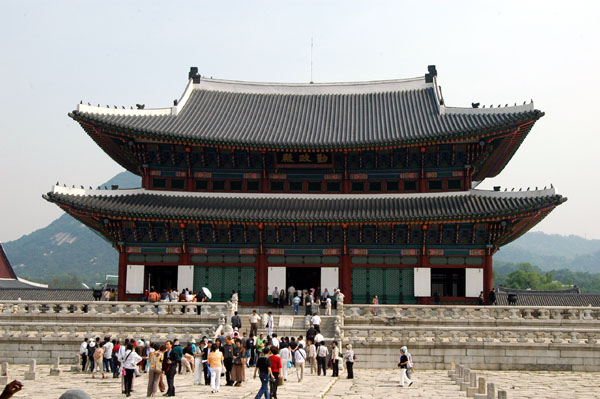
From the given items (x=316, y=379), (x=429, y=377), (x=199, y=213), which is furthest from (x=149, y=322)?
(x=429, y=377)

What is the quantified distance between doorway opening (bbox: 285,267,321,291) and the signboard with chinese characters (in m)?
6.38

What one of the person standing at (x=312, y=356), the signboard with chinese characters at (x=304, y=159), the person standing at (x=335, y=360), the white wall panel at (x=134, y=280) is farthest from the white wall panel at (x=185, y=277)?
the person standing at (x=335, y=360)

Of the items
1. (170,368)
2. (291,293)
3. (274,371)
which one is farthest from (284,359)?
(291,293)

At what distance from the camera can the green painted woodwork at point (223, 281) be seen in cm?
3922

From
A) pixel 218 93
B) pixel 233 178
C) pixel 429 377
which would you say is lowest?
pixel 429 377

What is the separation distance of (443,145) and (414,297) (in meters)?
9.16

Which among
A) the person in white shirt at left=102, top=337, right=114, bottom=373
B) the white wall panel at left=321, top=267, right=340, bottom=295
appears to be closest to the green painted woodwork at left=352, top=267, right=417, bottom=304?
the white wall panel at left=321, top=267, right=340, bottom=295

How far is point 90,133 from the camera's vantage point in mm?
40031

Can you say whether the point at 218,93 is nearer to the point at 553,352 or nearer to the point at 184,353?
the point at 184,353

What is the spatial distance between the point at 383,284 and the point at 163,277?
43.5 ft

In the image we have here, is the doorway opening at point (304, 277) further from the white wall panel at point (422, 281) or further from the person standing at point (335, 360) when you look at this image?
the person standing at point (335, 360)

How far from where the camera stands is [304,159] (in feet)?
135

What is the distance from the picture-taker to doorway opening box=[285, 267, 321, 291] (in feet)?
131

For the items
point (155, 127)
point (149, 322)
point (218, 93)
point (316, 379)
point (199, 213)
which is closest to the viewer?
point (316, 379)
